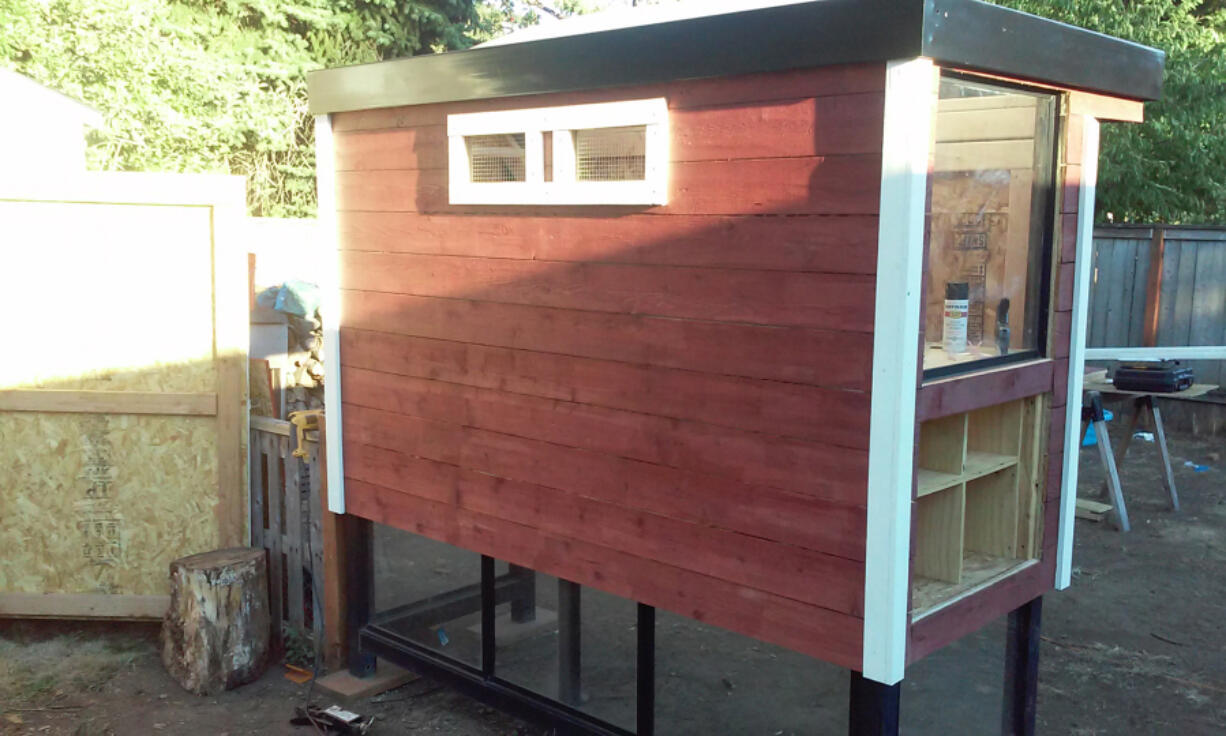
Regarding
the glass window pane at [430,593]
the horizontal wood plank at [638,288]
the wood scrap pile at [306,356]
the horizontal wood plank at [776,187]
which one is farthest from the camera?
the wood scrap pile at [306,356]

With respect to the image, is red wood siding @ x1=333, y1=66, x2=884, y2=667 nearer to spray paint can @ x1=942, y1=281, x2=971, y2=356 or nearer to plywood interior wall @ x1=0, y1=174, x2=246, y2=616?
spray paint can @ x1=942, y1=281, x2=971, y2=356

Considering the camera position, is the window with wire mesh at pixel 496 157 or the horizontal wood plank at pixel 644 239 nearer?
the horizontal wood plank at pixel 644 239

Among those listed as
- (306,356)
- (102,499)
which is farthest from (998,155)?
(306,356)

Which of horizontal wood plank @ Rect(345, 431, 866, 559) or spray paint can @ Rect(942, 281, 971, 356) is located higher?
spray paint can @ Rect(942, 281, 971, 356)

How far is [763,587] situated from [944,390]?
2.48ft

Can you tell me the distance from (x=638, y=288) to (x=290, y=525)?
8.43ft

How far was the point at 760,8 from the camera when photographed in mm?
2906

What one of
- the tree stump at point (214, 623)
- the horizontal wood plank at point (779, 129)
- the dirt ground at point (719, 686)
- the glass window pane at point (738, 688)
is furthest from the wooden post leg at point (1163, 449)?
the tree stump at point (214, 623)

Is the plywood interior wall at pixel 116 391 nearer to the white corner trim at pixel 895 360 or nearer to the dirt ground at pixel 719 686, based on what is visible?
the dirt ground at pixel 719 686

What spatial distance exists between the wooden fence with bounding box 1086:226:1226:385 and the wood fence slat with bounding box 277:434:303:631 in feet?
29.6

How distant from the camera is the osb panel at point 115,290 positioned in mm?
5105

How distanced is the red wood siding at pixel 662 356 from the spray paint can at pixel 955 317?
2.08 feet

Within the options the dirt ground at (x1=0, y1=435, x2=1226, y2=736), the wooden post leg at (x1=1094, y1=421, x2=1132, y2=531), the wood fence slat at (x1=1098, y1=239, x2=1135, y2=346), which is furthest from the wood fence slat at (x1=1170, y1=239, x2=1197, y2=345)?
the dirt ground at (x1=0, y1=435, x2=1226, y2=736)

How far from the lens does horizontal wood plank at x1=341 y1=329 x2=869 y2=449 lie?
290 centimetres
